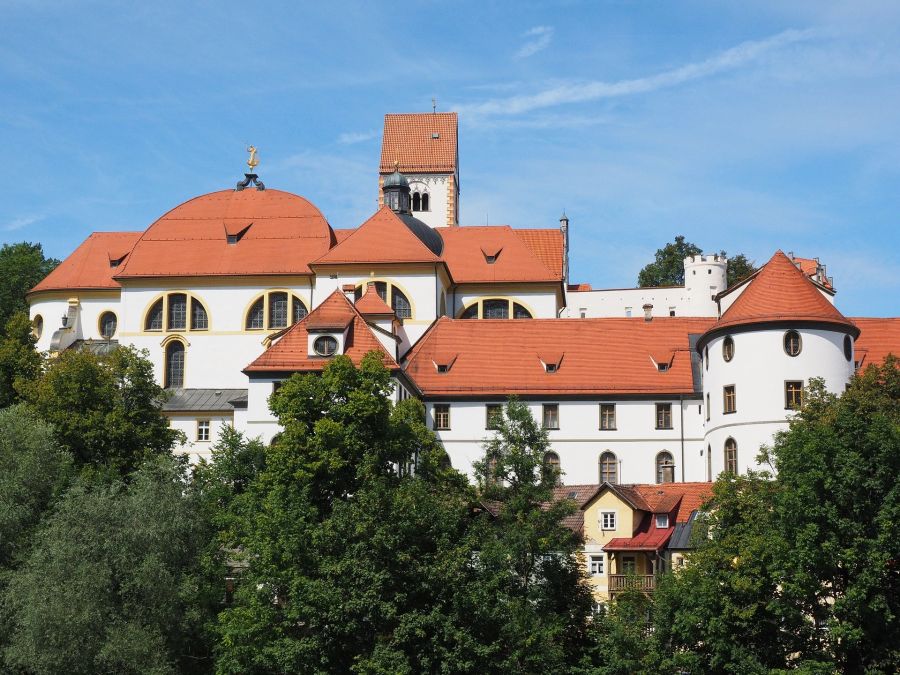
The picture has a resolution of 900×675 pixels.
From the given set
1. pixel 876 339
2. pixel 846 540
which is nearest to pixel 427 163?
pixel 876 339

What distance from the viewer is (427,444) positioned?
53.9 meters

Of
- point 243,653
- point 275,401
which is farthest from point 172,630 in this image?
point 275,401

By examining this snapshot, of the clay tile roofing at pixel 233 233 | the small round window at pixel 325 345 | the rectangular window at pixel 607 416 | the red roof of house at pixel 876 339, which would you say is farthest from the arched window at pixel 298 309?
the red roof of house at pixel 876 339

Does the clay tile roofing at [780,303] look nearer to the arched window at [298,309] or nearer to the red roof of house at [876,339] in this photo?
the red roof of house at [876,339]

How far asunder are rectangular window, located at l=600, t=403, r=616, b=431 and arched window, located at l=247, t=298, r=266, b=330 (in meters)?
17.9

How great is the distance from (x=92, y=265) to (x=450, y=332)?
21579mm

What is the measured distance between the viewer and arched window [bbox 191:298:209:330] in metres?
75.7

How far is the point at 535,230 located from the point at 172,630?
41.5m

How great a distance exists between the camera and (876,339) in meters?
66.7

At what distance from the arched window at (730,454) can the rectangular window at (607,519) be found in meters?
6.11

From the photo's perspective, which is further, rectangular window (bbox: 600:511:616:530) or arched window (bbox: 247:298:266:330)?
arched window (bbox: 247:298:266:330)

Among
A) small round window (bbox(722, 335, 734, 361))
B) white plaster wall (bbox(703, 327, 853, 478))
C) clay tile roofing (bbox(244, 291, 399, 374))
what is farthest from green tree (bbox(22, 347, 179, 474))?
white plaster wall (bbox(703, 327, 853, 478))

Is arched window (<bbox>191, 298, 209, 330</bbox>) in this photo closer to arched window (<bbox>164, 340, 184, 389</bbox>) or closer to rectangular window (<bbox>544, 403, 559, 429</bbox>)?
arched window (<bbox>164, 340, 184, 389</bbox>)

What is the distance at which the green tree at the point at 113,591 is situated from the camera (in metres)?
46.2
